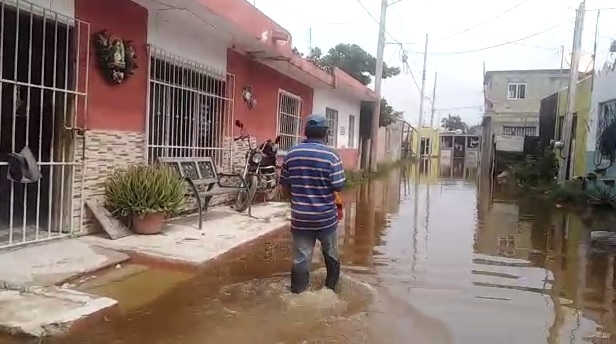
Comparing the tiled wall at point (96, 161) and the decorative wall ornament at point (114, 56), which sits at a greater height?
the decorative wall ornament at point (114, 56)

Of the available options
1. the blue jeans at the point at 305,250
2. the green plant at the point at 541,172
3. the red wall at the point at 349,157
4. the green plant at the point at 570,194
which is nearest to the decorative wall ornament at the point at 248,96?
the blue jeans at the point at 305,250

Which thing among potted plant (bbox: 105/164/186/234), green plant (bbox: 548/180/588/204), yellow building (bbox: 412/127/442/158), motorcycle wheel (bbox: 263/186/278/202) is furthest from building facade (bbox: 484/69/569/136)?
potted plant (bbox: 105/164/186/234)

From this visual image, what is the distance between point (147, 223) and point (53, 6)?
2520 millimetres

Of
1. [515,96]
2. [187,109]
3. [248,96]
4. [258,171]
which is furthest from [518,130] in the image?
[187,109]

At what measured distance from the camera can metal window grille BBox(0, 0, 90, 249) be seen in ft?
19.6

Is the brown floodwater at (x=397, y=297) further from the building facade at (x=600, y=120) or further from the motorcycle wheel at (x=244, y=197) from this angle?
the building facade at (x=600, y=120)

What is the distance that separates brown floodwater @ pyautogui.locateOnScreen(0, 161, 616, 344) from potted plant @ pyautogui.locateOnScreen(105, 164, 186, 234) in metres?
1.08

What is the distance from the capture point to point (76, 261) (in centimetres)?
522

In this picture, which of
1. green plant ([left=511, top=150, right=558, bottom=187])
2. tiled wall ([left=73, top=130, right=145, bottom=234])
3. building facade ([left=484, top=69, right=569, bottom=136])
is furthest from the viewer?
building facade ([left=484, top=69, right=569, bottom=136])

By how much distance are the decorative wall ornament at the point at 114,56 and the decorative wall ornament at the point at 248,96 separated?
3871mm

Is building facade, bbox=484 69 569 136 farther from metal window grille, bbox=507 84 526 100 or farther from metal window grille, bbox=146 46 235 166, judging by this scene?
metal window grille, bbox=146 46 235 166

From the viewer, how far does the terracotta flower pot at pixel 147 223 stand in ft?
21.5

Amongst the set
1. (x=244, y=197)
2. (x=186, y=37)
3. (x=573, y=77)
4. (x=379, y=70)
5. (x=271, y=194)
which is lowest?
(x=271, y=194)

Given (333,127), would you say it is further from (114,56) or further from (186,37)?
(114,56)
